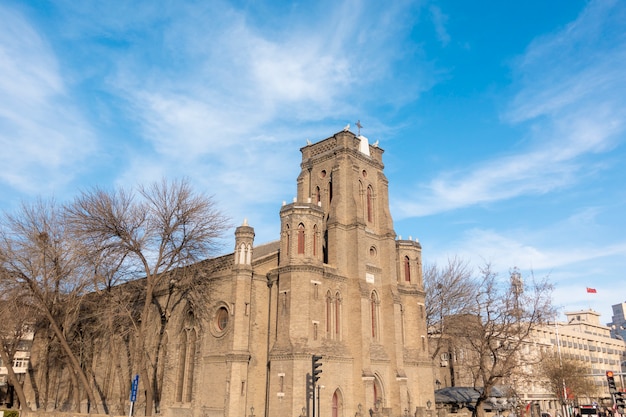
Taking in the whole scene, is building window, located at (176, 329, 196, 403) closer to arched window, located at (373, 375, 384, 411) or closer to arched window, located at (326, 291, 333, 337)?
arched window, located at (326, 291, 333, 337)

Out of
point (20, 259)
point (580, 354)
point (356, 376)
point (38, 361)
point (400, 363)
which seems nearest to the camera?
point (20, 259)

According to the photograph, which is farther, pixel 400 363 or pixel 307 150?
pixel 307 150

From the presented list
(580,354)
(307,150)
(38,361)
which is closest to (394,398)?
(307,150)

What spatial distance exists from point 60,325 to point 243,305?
12.8m

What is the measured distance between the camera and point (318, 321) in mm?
30609

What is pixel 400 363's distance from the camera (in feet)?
111

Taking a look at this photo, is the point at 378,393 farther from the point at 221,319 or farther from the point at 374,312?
the point at 221,319

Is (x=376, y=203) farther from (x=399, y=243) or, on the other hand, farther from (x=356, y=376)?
(x=356, y=376)

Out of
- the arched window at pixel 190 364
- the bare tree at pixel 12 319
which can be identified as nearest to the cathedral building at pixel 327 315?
the arched window at pixel 190 364

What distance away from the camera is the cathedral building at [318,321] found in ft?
97.8

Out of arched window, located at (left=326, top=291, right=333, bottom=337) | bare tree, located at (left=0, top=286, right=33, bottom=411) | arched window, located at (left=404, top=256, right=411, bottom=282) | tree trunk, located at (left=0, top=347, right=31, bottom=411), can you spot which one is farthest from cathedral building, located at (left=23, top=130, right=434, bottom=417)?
bare tree, located at (left=0, top=286, right=33, bottom=411)

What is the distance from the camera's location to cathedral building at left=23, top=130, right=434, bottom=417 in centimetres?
2980

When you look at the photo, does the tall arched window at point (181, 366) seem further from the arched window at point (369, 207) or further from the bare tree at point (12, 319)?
the arched window at point (369, 207)

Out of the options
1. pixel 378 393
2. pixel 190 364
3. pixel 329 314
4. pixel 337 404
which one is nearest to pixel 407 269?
pixel 329 314
